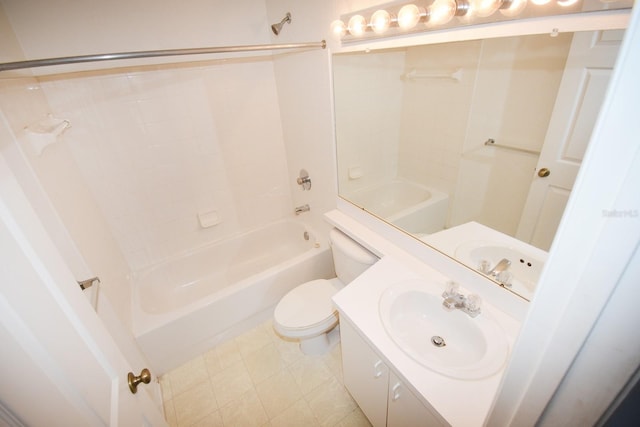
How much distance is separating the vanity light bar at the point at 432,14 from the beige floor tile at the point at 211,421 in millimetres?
2087

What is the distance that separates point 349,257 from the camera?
61.4 inches

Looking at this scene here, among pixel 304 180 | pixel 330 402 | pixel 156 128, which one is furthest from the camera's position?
pixel 304 180

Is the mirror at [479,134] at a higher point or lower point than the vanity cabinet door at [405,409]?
higher

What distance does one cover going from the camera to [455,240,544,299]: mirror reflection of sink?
0.96 metres

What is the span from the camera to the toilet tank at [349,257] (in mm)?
1493

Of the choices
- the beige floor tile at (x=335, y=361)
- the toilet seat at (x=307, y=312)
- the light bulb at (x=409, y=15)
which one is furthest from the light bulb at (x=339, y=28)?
the beige floor tile at (x=335, y=361)

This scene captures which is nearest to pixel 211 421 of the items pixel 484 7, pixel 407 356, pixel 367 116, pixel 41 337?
pixel 407 356

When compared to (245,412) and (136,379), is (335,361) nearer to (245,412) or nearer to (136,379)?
(245,412)

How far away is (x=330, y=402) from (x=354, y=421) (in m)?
0.16

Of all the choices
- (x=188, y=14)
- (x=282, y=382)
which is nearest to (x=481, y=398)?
(x=282, y=382)

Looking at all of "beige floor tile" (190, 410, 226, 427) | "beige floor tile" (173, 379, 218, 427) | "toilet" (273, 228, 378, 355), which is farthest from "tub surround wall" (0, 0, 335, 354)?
"beige floor tile" (190, 410, 226, 427)

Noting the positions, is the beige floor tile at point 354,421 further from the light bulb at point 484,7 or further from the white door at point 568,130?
the light bulb at point 484,7

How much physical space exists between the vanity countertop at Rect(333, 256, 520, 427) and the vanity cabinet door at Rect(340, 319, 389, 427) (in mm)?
86

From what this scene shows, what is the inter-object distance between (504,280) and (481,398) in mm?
429
